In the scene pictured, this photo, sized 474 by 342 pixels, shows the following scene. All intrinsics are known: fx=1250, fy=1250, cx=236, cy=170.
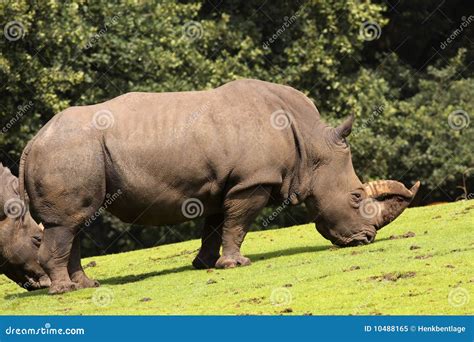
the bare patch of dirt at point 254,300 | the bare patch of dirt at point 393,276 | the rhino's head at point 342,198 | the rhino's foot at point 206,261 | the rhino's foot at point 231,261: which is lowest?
the rhino's foot at point 206,261

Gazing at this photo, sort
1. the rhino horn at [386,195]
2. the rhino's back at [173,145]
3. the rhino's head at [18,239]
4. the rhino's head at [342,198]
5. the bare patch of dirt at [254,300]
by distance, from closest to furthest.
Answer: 1. the bare patch of dirt at [254,300]
2. the rhino's back at [173,145]
3. the rhino's head at [18,239]
4. the rhino's head at [342,198]
5. the rhino horn at [386,195]

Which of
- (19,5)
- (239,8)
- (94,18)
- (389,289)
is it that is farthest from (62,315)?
(239,8)

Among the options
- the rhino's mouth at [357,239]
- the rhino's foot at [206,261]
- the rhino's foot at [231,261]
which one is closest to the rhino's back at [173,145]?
the rhino's foot at [231,261]

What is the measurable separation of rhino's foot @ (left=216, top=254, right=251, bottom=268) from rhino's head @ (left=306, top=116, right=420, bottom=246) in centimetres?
144

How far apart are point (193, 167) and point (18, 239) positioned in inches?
117

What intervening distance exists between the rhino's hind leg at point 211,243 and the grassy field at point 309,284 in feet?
1.12

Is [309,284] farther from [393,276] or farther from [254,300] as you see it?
[393,276]

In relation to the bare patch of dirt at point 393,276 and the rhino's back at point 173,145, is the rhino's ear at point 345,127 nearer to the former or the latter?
the rhino's back at point 173,145

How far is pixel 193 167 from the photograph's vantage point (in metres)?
17.0

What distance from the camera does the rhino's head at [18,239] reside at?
1795 centimetres

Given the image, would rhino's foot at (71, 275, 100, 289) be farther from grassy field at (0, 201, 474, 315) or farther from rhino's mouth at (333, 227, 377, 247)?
rhino's mouth at (333, 227, 377, 247)

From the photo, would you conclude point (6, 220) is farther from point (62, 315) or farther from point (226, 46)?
point (226, 46)

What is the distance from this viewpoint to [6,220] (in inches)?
708

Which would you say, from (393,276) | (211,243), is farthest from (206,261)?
(393,276)
